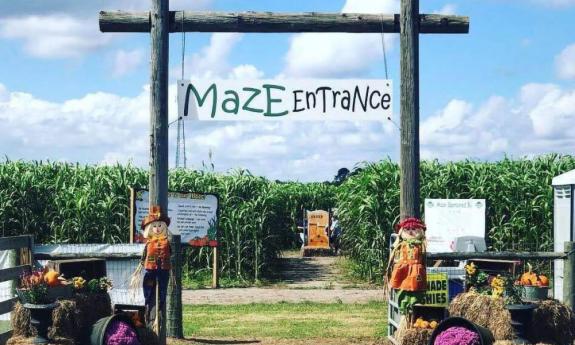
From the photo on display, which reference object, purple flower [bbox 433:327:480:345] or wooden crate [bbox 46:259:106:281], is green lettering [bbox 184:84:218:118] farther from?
purple flower [bbox 433:327:480:345]

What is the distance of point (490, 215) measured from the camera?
23547 millimetres

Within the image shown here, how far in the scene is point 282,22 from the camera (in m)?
12.4

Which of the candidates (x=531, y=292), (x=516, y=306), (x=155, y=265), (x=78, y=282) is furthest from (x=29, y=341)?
(x=531, y=292)

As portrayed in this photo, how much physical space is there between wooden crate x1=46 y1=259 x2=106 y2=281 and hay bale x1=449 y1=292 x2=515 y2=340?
13.7ft

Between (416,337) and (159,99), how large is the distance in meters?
4.42

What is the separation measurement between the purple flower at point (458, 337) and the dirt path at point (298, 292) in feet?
27.3

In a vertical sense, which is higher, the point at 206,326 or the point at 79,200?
→ the point at 79,200

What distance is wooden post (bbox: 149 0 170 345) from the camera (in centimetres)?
1221

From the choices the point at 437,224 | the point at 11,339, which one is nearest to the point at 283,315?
the point at 437,224

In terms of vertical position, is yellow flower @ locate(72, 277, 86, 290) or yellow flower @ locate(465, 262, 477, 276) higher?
yellow flower @ locate(465, 262, 477, 276)

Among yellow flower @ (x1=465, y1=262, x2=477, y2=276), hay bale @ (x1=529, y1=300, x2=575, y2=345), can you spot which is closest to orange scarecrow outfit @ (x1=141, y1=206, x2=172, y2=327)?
yellow flower @ (x1=465, y1=262, x2=477, y2=276)

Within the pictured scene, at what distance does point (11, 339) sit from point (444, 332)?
4.66m

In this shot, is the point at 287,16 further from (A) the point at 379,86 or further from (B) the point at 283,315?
(B) the point at 283,315

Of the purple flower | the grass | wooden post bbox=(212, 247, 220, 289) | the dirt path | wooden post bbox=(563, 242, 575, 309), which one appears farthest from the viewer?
wooden post bbox=(212, 247, 220, 289)
